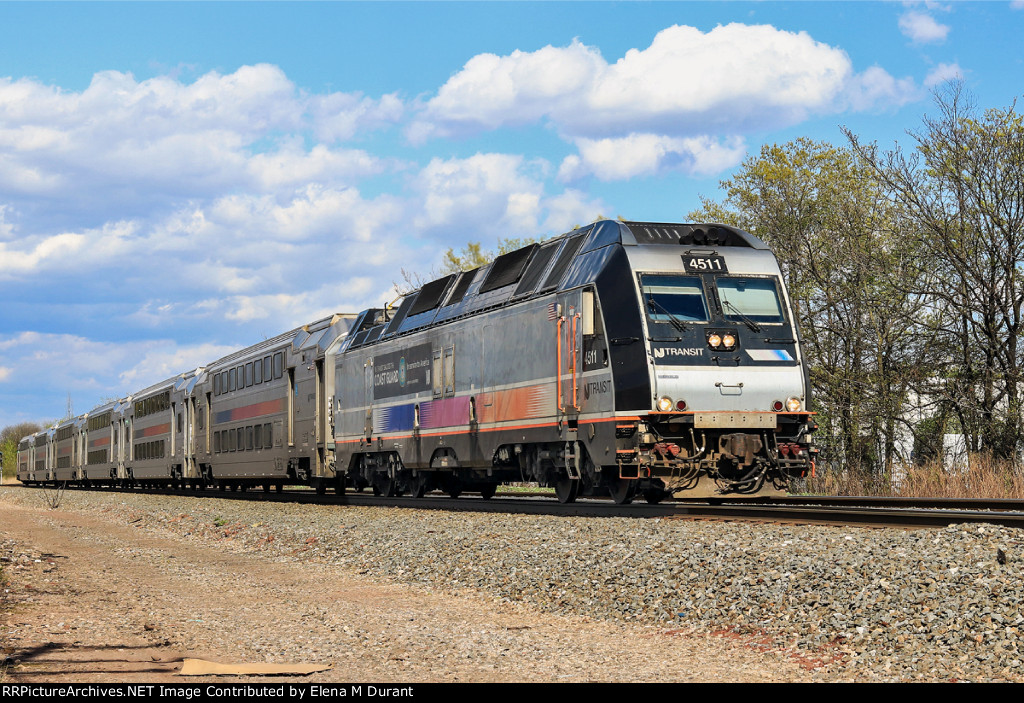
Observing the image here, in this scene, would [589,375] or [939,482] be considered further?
[939,482]

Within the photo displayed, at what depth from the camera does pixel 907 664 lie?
24.0 ft

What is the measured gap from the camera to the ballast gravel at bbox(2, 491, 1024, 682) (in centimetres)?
752

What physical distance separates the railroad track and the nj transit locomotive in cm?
49

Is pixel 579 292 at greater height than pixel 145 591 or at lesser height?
greater

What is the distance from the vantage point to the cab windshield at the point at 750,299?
594 inches

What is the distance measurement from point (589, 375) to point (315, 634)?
693cm

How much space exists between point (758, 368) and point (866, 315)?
666 inches

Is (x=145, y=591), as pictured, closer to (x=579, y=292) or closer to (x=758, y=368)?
(x=579, y=292)

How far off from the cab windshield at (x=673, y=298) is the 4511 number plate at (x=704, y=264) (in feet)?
0.64

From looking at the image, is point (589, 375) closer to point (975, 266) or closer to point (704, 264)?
point (704, 264)

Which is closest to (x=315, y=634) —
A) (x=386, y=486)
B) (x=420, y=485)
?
(x=420, y=485)

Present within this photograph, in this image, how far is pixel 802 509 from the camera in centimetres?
1443
